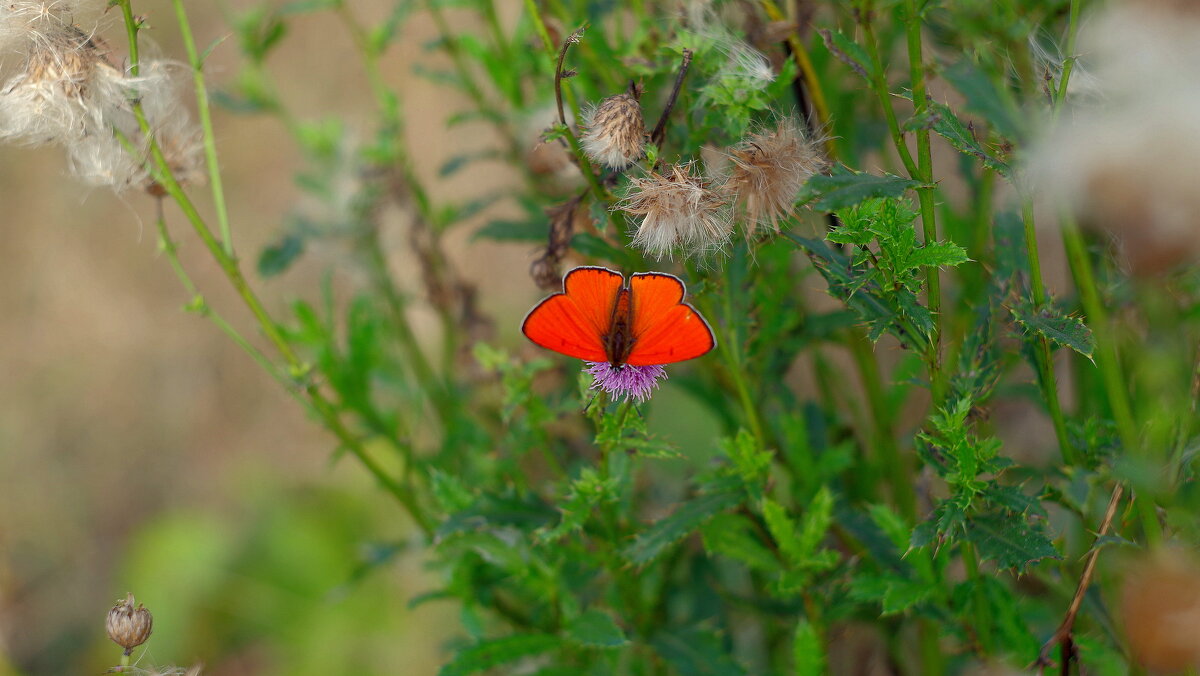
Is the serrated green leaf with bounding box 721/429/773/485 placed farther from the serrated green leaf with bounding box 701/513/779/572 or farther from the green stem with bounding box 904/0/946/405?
the green stem with bounding box 904/0/946/405

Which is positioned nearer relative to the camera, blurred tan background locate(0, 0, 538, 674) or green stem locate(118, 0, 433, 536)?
green stem locate(118, 0, 433, 536)

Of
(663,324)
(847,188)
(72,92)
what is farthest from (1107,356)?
(72,92)

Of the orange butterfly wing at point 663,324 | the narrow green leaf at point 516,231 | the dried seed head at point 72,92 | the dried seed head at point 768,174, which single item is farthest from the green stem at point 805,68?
the dried seed head at point 72,92

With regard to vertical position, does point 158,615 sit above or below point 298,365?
above

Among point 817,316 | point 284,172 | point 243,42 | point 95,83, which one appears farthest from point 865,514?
point 284,172

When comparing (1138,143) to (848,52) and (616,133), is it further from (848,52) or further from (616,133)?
(616,133)

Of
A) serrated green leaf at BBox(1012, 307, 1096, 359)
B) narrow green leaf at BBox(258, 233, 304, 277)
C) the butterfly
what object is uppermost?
narrow green leaf at BBox(258, 233, 304, 277)

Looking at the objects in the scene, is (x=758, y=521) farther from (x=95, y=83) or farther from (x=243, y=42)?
(x=243, y=42)

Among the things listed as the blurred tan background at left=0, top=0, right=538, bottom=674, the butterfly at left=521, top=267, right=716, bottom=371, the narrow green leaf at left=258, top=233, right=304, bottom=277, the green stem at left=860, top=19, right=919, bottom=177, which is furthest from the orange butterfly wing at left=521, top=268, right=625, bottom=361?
the blurred tan background at left=0, top=0, right=538, bottom=674
